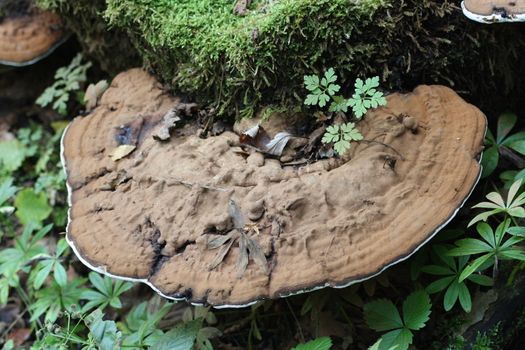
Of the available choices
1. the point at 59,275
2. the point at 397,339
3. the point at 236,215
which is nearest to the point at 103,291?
the point at 59,275

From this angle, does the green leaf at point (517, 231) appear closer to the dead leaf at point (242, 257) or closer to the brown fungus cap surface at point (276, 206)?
the brown fungus cap surface at point (276, 206)

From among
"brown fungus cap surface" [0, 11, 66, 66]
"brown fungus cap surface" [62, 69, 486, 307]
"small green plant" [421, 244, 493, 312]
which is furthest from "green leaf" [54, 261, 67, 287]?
"small green plant" [421, 244, 493, 312]

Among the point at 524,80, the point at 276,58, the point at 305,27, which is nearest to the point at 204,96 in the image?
the point at 276,58

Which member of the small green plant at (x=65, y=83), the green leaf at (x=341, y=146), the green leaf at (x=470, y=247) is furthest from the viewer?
the small green plant at (x=65, y=83)

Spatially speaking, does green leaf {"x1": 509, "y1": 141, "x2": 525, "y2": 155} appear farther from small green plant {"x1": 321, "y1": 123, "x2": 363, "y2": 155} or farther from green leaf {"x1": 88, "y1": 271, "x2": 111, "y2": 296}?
green leaf {"x1": 88, "y1": 271, "x2": 111, "y2": 296}

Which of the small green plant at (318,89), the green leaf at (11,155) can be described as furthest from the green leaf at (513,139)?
the green leaf at (11,155)

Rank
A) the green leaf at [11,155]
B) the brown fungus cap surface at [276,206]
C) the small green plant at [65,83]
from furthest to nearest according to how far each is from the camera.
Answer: the green leaf at [11,155], the small green plant at [65,83], the brown fungus cap surface at [276,206]
